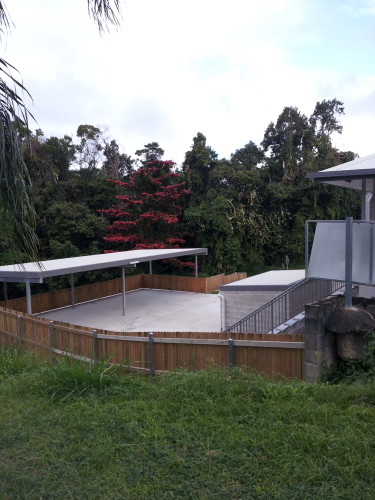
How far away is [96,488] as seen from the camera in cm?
355

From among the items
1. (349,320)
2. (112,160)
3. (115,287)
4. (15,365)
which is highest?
(112,160)

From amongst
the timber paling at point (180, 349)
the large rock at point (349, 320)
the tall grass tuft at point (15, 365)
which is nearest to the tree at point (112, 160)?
the timber paling at point (180, 349)

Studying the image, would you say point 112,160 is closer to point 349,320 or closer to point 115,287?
point 115,287

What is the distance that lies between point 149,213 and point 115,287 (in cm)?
536

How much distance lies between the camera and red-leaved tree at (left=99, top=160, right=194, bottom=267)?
26.9m

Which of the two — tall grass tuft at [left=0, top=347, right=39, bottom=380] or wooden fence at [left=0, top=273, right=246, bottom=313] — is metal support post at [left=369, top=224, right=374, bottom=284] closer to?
tall grass tuft at [left=0, top=347, right=39, bottom=380]

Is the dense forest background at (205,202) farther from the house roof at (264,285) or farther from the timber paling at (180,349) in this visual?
the timber paling at (180,349)

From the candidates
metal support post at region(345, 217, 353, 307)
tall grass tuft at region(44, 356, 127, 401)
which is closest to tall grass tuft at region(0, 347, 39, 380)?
tall grass tuft at region(44, 356, 127, 401)

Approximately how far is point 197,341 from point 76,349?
9.19 ft

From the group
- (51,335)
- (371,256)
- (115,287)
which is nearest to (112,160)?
(115,287)

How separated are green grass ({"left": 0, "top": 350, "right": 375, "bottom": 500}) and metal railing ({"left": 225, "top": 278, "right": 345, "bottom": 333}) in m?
4.67

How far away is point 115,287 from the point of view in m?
23.6

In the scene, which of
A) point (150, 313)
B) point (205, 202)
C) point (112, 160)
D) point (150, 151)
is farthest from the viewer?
point (112, 160)

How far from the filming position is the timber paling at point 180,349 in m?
6.78
